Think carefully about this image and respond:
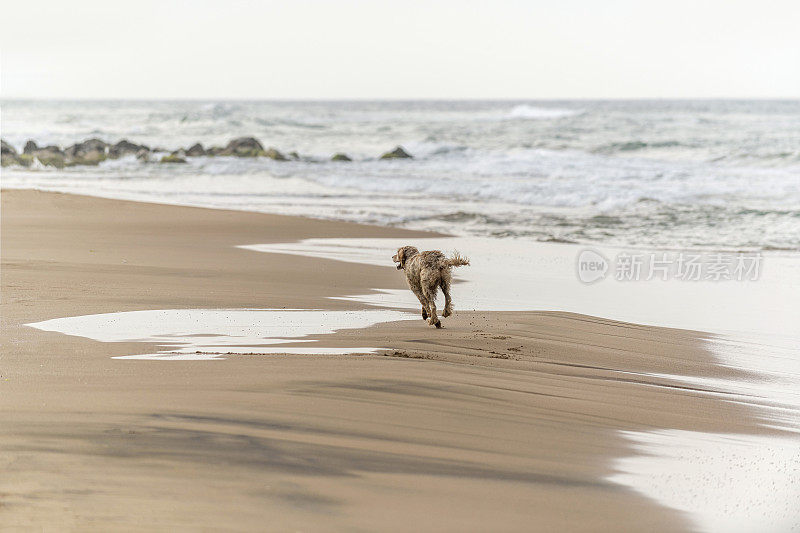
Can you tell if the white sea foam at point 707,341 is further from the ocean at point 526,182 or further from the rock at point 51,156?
the rock at point 51,156

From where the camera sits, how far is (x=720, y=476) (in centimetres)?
353

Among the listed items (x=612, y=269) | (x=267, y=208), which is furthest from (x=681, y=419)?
(x=267, y=208)

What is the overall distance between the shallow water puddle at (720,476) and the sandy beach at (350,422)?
0.10 meters

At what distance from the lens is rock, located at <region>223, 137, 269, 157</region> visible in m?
32.4

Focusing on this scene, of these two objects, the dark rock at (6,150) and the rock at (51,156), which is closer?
the rock at (51,156)

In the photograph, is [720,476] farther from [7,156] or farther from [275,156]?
[7,156]

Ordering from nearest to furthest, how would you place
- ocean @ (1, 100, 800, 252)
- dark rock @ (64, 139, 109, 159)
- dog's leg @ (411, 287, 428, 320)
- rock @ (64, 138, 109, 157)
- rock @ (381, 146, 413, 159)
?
dog's leg @ (411, 287, 428, 320)
ocean @ (1, 100, 800, 252)
dark rock @ (64, 139, 109, 159)
rock @ (381, 146, 413, 159)
rock @ (64, 138, 109, 157)

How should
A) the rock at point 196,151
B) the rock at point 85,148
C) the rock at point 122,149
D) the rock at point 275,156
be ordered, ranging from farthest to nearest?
the rock at point 196,151, the rock at point 122,149, the rock at point 85,148, the rock at point 275,156

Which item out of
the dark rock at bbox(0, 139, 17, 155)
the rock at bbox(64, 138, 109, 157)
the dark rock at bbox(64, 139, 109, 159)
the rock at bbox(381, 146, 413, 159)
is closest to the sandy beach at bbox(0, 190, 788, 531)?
the rock at bbox(381, 146, 413, 159)

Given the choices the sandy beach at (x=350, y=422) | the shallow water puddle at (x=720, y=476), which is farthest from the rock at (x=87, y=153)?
the shallow water puddle at (x=720, y=476)

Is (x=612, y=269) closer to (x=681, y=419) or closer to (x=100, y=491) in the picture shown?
(x=681, y=419)

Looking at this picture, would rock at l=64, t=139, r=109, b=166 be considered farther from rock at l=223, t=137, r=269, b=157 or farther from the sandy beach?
the sandy beach

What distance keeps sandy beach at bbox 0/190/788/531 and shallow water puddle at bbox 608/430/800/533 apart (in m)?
0.10

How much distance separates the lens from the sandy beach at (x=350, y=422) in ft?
9.53
